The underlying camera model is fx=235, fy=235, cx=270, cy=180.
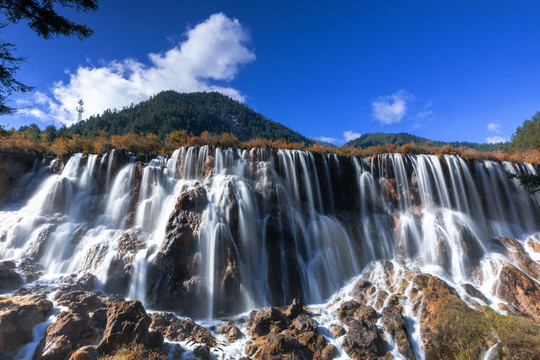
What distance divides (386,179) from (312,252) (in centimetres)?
877

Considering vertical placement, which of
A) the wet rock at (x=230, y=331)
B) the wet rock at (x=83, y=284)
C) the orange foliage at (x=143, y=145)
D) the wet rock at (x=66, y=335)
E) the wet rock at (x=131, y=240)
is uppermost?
the orange foliage at (x=143, y=145)

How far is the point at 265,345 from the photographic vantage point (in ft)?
27.4

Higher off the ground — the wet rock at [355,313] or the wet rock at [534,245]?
the wet rock at [534,245]

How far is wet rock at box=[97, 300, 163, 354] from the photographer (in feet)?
23.7

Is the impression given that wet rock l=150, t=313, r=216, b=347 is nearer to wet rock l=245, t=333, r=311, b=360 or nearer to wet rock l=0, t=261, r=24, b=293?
wet rock l=245, t=333, r=311, b=360

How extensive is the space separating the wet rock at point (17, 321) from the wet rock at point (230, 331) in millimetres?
6315

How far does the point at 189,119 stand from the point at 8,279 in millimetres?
76823

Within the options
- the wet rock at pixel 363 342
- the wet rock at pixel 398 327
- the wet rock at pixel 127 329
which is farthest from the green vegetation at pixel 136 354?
the wet rock at pixel 398 327

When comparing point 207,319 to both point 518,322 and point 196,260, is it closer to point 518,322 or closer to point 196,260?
point 196,260

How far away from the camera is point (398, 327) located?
31.1ft

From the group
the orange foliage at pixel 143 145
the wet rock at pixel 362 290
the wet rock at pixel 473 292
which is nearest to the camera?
the wet rock at pixel 473 292

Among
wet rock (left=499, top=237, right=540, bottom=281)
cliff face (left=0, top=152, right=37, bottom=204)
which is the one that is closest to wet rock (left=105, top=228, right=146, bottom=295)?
cliff face (left=0, top=152, right=37, bottom=204)

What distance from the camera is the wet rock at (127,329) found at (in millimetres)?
7234

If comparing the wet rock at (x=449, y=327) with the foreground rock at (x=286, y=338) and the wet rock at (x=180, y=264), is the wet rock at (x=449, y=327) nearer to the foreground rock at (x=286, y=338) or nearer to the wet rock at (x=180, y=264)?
the foreground rock at (x=286, y=338)
